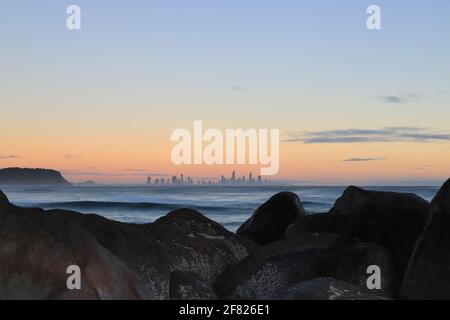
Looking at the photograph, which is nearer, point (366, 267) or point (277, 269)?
point (366, 267)

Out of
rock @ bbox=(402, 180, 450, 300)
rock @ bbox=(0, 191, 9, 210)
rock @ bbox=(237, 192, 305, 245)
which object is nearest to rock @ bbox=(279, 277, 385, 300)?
rock @ bbox=(402, 180, 450, 300)

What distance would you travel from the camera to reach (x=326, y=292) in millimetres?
6180

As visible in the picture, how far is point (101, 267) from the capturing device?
563cm

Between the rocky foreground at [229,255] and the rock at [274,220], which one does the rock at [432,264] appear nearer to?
the rocky foreground at [229,255]

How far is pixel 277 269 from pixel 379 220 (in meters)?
2.01

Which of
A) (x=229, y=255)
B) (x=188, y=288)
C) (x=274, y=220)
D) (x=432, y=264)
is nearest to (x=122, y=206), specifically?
(x=274, y=220)

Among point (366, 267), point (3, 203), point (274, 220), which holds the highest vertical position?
point (3, 203)

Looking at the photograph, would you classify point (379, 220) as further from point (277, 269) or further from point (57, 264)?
point (57, 264)

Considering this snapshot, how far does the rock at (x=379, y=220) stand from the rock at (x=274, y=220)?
74.5 inches

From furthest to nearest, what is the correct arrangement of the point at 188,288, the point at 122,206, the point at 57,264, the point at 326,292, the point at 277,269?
1. the point at 122,206
2. the point at 277,269
3. the point at 188,288
4. the point at 326,292
5. the point at 57,264

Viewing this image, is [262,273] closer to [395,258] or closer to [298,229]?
[395,258]
